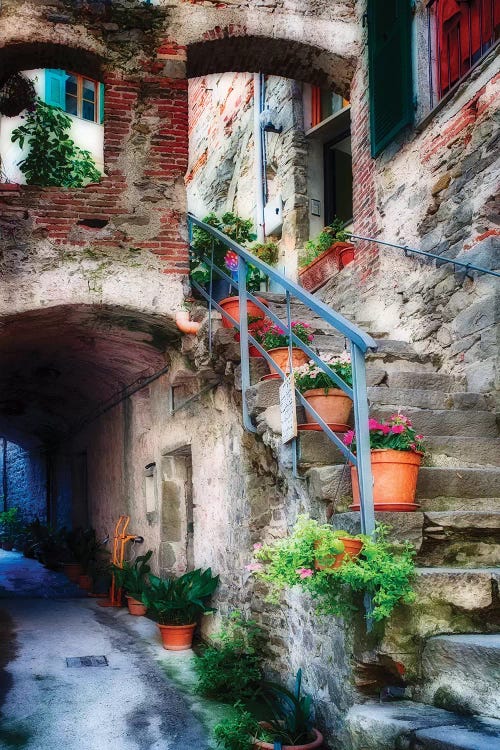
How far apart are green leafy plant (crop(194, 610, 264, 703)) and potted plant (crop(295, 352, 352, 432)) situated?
187cm

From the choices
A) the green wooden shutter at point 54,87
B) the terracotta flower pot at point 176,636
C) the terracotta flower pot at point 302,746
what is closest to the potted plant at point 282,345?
the terracotta flower pot at point 302,746

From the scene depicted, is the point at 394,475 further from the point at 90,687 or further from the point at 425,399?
the point at 90,687

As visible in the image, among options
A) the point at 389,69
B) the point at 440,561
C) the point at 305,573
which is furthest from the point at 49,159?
the point at 440,561

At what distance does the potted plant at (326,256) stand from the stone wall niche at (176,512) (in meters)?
2.45

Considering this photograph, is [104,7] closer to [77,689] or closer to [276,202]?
[276,202]

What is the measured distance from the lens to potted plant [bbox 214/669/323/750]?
4.25 meters

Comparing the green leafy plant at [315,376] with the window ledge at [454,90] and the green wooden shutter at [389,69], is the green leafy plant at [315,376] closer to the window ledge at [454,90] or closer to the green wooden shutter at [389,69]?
the window ledge at [454,90]

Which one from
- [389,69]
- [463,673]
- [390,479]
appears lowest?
[463,673]

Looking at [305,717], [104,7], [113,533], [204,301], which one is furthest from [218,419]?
[113,533]

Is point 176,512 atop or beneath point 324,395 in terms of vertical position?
beneath

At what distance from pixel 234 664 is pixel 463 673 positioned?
8.16 feet

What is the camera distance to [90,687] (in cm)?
562

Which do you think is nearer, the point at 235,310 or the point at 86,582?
the point at 235,310

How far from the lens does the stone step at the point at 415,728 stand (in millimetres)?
2936
